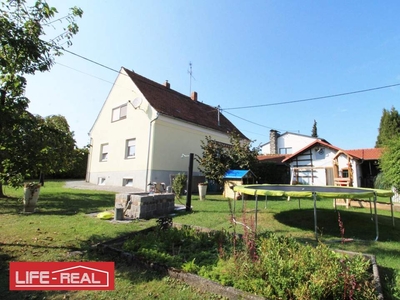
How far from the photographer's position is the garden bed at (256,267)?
99.6 inches

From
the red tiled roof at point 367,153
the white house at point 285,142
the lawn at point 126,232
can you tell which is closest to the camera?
the lawn at point 126,232

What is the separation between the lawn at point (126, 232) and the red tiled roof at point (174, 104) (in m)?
9.88

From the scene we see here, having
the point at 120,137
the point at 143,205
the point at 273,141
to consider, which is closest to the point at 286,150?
the point at 273,141

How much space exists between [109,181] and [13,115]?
14750mm

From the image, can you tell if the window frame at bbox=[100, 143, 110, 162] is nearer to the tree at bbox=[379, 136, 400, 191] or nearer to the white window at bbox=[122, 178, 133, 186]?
the white window at bbox=[122, 178, 133, 186]

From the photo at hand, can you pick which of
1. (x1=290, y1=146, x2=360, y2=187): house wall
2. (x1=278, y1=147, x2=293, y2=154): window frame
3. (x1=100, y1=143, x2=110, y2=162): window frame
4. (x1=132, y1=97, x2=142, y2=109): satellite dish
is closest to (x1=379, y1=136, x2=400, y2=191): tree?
(x1=290, y1=146, x2=360, y2=187): house wall

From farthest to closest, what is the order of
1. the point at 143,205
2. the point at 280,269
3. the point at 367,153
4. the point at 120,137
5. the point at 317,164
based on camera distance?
the point at 317,164
the point at 367,153
the point at 120,137
the point at 143,205
the point at 280,269

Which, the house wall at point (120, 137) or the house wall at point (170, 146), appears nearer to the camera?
the house wall at point (170, 146)

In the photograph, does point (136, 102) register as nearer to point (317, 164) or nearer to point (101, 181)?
point (101, 181)

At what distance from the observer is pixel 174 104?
18.8 metres

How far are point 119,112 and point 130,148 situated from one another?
11.6 feet

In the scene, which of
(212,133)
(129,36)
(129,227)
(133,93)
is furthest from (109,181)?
(129,227)

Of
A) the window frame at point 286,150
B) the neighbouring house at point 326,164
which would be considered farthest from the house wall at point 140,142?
the window frame at point 286,150

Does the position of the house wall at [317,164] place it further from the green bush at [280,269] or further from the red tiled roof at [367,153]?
the green bush at [280,269]
